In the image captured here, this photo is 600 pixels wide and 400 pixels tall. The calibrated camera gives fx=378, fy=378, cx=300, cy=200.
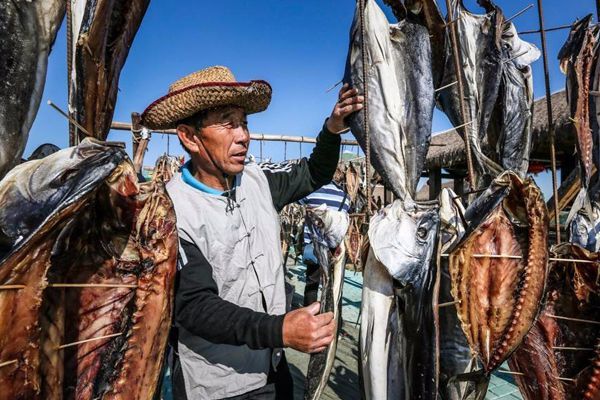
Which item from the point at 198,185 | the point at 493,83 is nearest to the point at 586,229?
the point at 493,83

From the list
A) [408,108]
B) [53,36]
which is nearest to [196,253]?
[53,36]

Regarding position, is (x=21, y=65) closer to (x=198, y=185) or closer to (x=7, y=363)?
(x=7, y=363)

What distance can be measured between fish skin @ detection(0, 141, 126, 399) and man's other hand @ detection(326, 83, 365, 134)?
1257 millimetres

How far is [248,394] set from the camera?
196cm

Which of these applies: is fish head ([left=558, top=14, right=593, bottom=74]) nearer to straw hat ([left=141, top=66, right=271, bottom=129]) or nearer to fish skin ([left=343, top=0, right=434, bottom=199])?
fish skin ([left=343, top=0, right=434, bottom=199])

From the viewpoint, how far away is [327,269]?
2.17 metres

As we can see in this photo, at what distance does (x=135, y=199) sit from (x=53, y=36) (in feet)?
1.59

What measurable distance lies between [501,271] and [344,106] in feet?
3.44

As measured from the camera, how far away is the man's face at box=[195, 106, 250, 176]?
1.94 metres

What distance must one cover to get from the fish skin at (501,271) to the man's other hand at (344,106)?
726mm

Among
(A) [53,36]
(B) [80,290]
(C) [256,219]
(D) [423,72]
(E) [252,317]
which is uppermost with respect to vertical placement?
(D) [423,72]

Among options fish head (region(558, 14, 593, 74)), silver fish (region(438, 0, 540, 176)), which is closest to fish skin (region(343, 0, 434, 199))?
silver fish (region(438, 0, 540, 176))

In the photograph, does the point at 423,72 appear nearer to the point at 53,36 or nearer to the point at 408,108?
the point at 408,108

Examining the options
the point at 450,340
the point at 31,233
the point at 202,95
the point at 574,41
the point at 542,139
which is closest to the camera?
the point at 31,233
